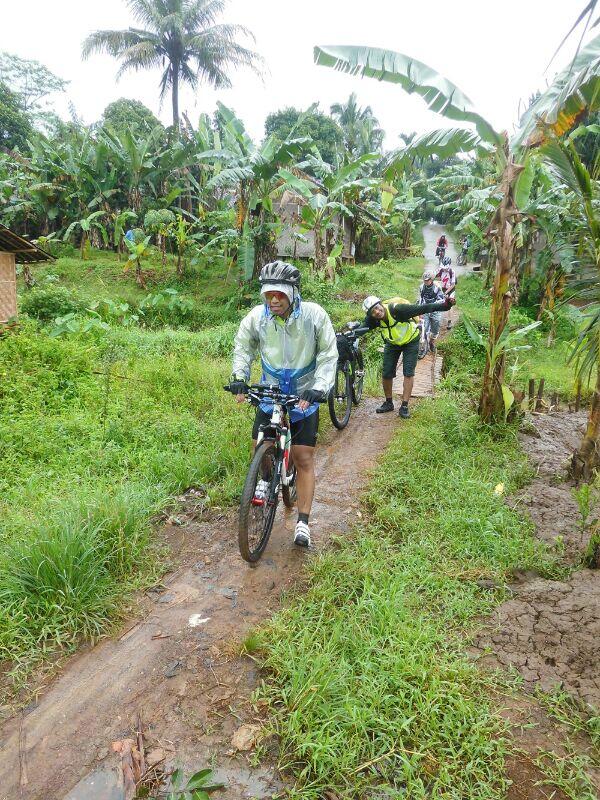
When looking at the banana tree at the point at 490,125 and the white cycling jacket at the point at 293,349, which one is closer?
the white cycling jacket at the point at 293,349

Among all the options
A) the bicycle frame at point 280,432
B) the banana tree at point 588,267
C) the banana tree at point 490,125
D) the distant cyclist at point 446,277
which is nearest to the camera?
the bicycle frame at point 280,432

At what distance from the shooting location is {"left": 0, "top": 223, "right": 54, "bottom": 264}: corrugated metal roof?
7.73 meters

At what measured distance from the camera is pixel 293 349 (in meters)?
3.49

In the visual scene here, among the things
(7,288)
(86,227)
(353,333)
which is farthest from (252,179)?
(353,333)

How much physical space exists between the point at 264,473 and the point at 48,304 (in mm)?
8198

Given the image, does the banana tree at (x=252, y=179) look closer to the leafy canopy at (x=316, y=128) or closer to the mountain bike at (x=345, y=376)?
the mountain bike at (x=345, y=376)

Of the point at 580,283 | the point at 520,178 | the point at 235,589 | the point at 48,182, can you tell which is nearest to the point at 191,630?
the point at 235,589

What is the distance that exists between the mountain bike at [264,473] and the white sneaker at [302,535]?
8.2 inches

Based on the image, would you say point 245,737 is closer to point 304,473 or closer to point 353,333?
point 304,473

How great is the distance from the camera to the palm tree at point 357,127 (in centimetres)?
2928

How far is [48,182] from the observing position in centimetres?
1648

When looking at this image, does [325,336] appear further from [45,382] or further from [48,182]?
[48,182]

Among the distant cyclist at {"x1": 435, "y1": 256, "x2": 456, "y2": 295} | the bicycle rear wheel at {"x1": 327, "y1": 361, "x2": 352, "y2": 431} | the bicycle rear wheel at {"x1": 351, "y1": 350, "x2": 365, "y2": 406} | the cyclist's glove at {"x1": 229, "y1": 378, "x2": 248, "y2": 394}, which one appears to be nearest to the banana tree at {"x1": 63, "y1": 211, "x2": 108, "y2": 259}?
the distant cyclist at {"x1": 435, "y1": 256, "x2": 456, "y2": 295}

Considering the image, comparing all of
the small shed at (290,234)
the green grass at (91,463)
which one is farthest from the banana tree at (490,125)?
the small shed at (290,234)
